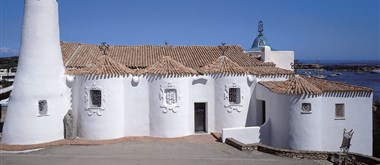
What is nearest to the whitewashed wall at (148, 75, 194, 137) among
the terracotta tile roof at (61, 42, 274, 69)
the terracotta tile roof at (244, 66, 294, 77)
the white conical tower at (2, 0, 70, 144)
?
the terracotta tile roof at (61, 42, 274, 69)

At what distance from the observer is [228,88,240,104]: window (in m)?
22.8

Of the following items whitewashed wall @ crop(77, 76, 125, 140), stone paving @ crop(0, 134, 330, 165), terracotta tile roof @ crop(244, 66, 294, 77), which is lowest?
stone paving @ crop(0, 134, 330, 165)

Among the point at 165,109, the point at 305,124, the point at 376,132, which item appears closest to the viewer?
the point at 305,124

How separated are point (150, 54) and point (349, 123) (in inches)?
579

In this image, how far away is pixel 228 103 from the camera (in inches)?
894

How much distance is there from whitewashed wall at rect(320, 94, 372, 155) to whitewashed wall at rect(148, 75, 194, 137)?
8.43m

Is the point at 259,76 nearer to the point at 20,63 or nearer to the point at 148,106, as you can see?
the point at 148,106

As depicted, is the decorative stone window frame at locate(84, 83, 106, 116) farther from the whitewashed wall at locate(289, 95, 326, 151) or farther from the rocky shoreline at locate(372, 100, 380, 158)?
the rocky shoreline at locate(372, 100, 380, 158)

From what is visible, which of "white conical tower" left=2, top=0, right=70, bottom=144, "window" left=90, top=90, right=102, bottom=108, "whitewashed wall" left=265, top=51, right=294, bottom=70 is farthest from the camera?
"whitewashed wall" left=265, top=51, right=294, bottom=70

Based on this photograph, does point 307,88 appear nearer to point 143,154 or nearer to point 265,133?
point 265,133

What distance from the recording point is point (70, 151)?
18141 millimetres

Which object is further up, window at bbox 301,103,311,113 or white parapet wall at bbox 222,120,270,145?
window at bbox 301,103,311,113

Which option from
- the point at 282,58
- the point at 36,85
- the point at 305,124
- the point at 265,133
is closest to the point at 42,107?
the point at 36,85

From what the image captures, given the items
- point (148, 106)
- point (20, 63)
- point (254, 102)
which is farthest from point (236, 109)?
point (20, 63)
